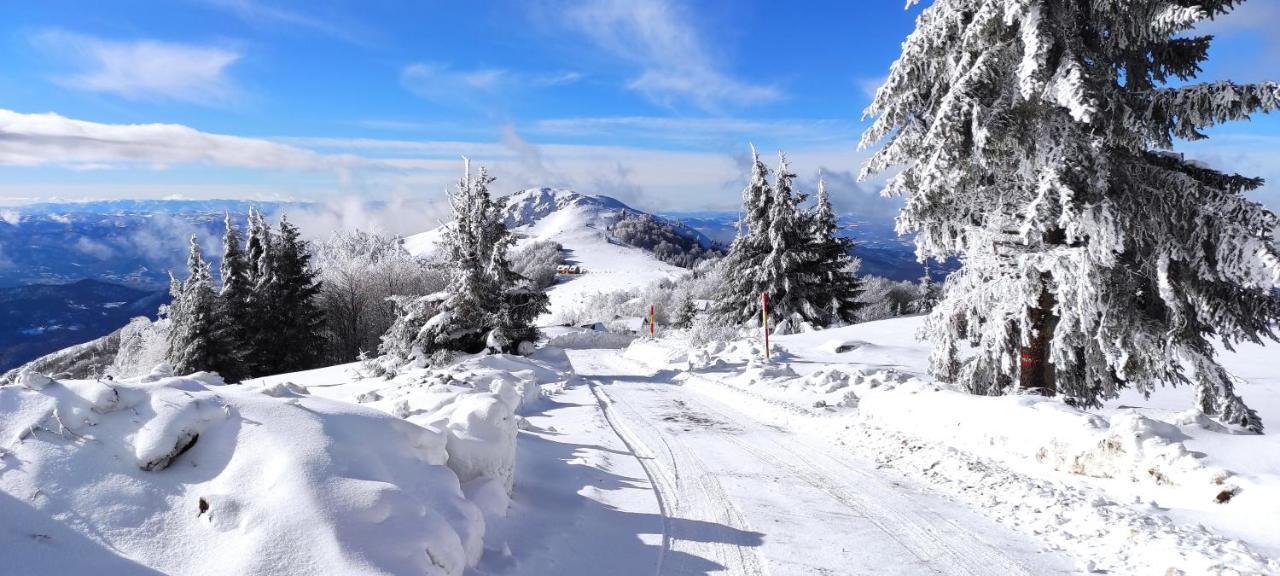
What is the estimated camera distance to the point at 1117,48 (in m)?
8.04

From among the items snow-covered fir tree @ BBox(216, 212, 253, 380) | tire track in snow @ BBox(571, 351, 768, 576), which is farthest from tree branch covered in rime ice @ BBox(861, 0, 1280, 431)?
snow-covered fir tree @ BBox(216, 212, 253, 380)

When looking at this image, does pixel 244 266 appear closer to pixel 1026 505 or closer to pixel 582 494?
pixel 582 494

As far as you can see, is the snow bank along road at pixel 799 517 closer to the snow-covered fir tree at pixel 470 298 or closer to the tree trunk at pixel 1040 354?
the tree trunk at pixel 1040 354

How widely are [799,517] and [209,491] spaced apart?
414 cm

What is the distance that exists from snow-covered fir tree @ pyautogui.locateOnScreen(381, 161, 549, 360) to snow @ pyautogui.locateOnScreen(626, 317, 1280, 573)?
1087 cm

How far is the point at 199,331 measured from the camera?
92.1 ft

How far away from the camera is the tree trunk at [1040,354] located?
847 centimetres

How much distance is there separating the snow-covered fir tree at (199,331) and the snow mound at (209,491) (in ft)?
92.8

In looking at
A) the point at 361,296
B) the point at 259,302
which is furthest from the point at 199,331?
the point at 361,296

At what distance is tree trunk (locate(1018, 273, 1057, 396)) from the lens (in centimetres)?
847

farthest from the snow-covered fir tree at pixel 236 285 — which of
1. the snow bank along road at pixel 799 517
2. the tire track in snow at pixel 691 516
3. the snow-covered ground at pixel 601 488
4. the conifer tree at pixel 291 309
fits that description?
the tire track in snow at pixel 691 516

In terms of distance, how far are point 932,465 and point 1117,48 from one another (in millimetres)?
5921

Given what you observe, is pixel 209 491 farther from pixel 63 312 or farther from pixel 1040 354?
pixel 63 312

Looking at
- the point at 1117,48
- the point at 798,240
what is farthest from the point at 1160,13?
the point at 798,240
